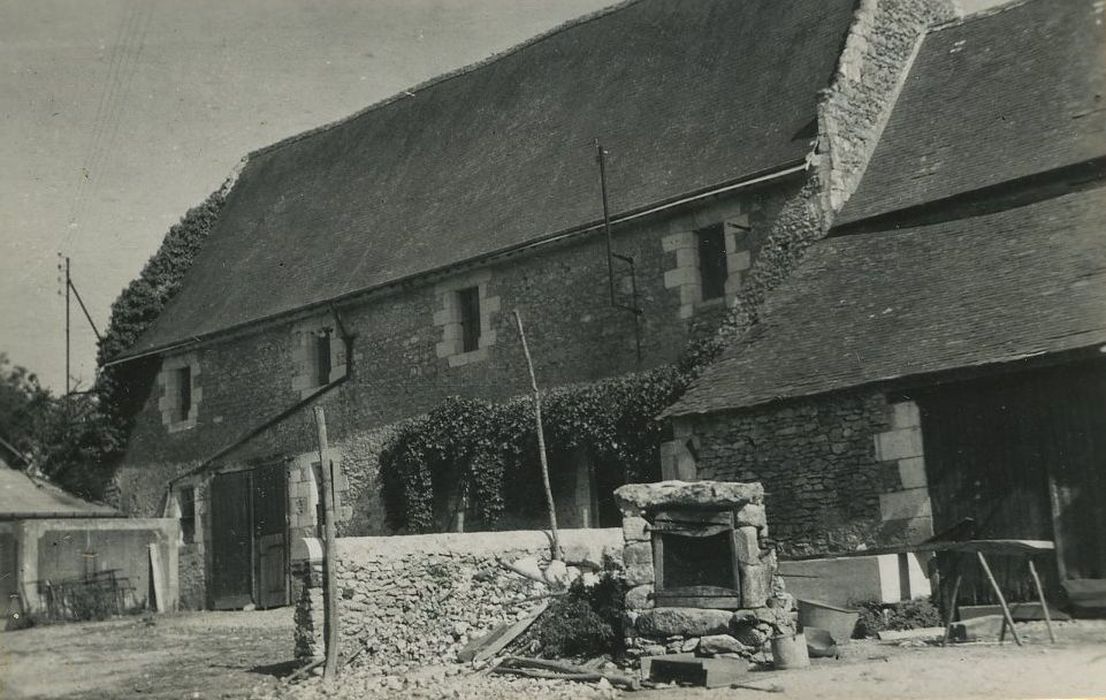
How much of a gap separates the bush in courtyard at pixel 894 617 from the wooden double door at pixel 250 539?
1087cm

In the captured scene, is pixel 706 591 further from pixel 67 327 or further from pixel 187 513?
pixel 67 327

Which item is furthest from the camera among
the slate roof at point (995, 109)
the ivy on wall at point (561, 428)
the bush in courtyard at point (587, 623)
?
the ivy on wall at point (561, 428)

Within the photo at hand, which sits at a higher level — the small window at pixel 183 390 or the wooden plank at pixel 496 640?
the small window at pixel 183 390

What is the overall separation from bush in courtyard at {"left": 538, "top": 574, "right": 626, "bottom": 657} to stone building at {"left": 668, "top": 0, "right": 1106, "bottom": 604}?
2664mm

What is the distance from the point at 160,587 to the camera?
67.7 ft

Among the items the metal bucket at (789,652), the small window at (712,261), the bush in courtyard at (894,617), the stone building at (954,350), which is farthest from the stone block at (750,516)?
the small window at (712,261)

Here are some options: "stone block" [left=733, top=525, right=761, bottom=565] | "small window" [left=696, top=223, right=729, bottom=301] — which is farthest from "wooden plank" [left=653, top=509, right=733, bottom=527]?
"small window" [left=696, top=223, right=729, bottom=301]

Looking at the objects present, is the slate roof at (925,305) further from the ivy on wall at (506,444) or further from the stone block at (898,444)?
the ivy on wall at (506,444)

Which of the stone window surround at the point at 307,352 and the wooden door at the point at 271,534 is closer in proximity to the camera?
the stone window surround at the point at 307,352

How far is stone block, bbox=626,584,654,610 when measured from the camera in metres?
10.4

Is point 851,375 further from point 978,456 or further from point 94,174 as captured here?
point 94,174

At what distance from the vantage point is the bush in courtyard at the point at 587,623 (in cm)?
1077

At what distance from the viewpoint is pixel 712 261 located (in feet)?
51.6

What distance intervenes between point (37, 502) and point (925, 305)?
47.9 ft
